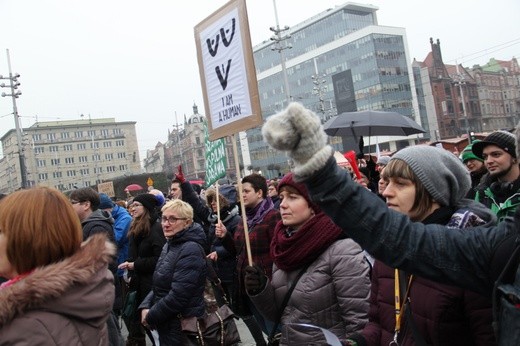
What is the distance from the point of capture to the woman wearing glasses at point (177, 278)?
4148 millimetres

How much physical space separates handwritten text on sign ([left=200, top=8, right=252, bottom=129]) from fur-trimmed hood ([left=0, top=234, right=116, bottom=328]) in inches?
71.2

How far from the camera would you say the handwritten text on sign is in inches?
143

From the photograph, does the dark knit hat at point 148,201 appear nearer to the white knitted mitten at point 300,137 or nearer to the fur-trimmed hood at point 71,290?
the fur-trimmed hood at point 71,290

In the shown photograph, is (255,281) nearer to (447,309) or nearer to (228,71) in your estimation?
(447,309)

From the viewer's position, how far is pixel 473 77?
96.0m

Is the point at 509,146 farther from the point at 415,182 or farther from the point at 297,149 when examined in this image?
the point at 297,149

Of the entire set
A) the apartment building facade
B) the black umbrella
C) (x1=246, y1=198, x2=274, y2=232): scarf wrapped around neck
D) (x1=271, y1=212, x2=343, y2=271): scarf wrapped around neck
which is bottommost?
(x1=271, y1=212, x2=343, y2=271): scarf wrapped around neck

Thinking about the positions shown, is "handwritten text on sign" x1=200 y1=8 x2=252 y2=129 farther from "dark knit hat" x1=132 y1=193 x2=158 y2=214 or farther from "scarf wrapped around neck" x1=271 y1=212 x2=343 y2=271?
"dark knit hat" x1=132 y1=193 x2=158 y2=214

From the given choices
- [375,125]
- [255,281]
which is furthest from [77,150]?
[255,281]

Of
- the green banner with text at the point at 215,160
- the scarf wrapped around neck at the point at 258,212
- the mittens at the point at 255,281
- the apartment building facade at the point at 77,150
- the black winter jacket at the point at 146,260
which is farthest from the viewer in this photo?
the apartment building facade at the point at 77,150

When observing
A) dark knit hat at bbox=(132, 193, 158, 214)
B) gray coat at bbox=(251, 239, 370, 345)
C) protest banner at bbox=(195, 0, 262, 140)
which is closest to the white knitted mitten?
gray coat at bbox=(251, 239, 370, 345)


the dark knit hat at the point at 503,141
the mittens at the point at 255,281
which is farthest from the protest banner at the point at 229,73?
the dark knit hat at the point at 503,141

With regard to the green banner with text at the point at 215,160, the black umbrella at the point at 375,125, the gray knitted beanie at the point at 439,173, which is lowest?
the gray knitted beanie at the point at 439,173

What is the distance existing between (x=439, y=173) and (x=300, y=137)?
38.5 inches
